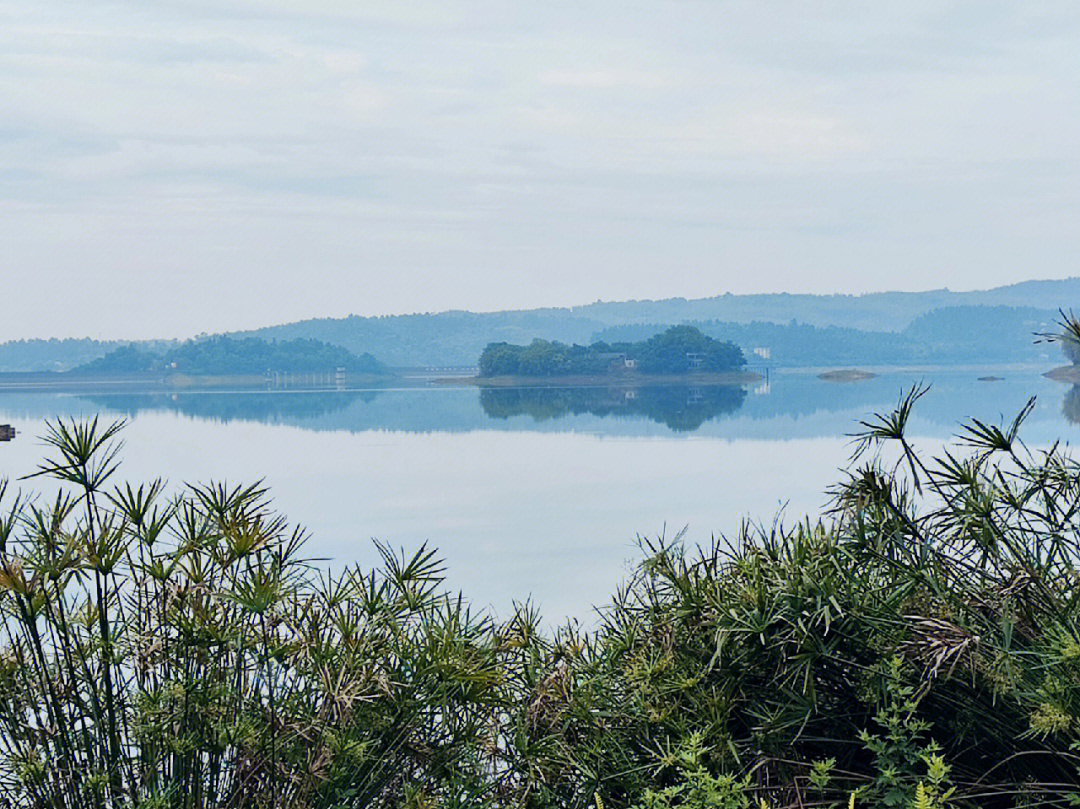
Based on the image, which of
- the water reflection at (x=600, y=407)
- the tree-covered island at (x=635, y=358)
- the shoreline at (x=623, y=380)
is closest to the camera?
the water reflection at (x=600, y=407)

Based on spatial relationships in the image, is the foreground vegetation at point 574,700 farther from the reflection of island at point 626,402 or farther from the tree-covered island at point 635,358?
the tree-covered island at point 635,358

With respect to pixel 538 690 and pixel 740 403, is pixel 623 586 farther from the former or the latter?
pixel 740 403

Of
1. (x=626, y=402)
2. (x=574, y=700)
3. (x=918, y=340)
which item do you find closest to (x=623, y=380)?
(x=626, y=402)

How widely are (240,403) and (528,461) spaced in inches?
1483

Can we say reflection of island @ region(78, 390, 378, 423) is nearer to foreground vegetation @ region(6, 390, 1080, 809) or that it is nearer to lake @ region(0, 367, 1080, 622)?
lake @ region(0, 367, 1080, 622)

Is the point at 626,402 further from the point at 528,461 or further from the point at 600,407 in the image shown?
Result: the point at 528,461

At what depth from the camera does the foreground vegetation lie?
380cm

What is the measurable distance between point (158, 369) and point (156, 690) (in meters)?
95.6

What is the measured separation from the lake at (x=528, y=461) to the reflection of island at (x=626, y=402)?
24cm

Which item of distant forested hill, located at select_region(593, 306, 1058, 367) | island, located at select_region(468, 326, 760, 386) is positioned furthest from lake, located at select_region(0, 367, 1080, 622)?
distant forested hill, located at select_region(593, 306, 1058, 367)

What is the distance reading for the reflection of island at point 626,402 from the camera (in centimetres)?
5300

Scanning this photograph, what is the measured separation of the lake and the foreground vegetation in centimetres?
38

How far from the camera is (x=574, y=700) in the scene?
4449 millimetres

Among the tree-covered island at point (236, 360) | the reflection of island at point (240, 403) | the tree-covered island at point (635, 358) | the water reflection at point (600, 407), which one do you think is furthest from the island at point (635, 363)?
the tree-covered island at point (236, 360)
